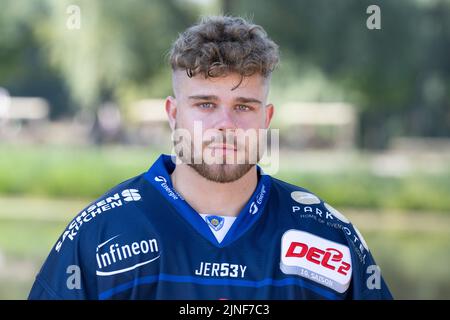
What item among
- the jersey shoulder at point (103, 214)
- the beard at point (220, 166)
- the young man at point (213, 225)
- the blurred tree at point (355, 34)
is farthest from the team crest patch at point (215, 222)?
the blurred tree at point (355, 34)

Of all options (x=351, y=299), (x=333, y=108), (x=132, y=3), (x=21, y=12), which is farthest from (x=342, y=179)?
(x=333, y=108)

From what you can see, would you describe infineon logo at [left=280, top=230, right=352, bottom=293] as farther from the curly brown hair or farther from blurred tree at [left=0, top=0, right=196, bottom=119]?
blurred tree at [left=0, top=0, right=196, bottom=119]

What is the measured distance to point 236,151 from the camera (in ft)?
9.66

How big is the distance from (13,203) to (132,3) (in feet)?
17.6

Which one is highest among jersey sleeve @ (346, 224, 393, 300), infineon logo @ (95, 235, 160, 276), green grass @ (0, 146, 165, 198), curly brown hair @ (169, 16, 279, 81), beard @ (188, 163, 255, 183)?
curly brown hair @ (169, 16, 279, 81)

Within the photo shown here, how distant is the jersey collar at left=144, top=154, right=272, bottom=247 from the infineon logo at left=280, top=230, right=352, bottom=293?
0.16 meters

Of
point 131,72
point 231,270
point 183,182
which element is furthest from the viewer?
point 131,72

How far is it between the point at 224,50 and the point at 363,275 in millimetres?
1031

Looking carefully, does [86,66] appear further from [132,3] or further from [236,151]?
[236,151]

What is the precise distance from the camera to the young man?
286 centimetres

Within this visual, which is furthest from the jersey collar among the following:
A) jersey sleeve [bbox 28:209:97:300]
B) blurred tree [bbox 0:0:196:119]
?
blurred tree [bbox 0:0:196:119]

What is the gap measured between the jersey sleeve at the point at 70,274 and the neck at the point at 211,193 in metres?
0.45

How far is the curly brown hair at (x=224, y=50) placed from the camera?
294 centimetres

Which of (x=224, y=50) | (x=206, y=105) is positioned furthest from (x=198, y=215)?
(x=224, y=50)
